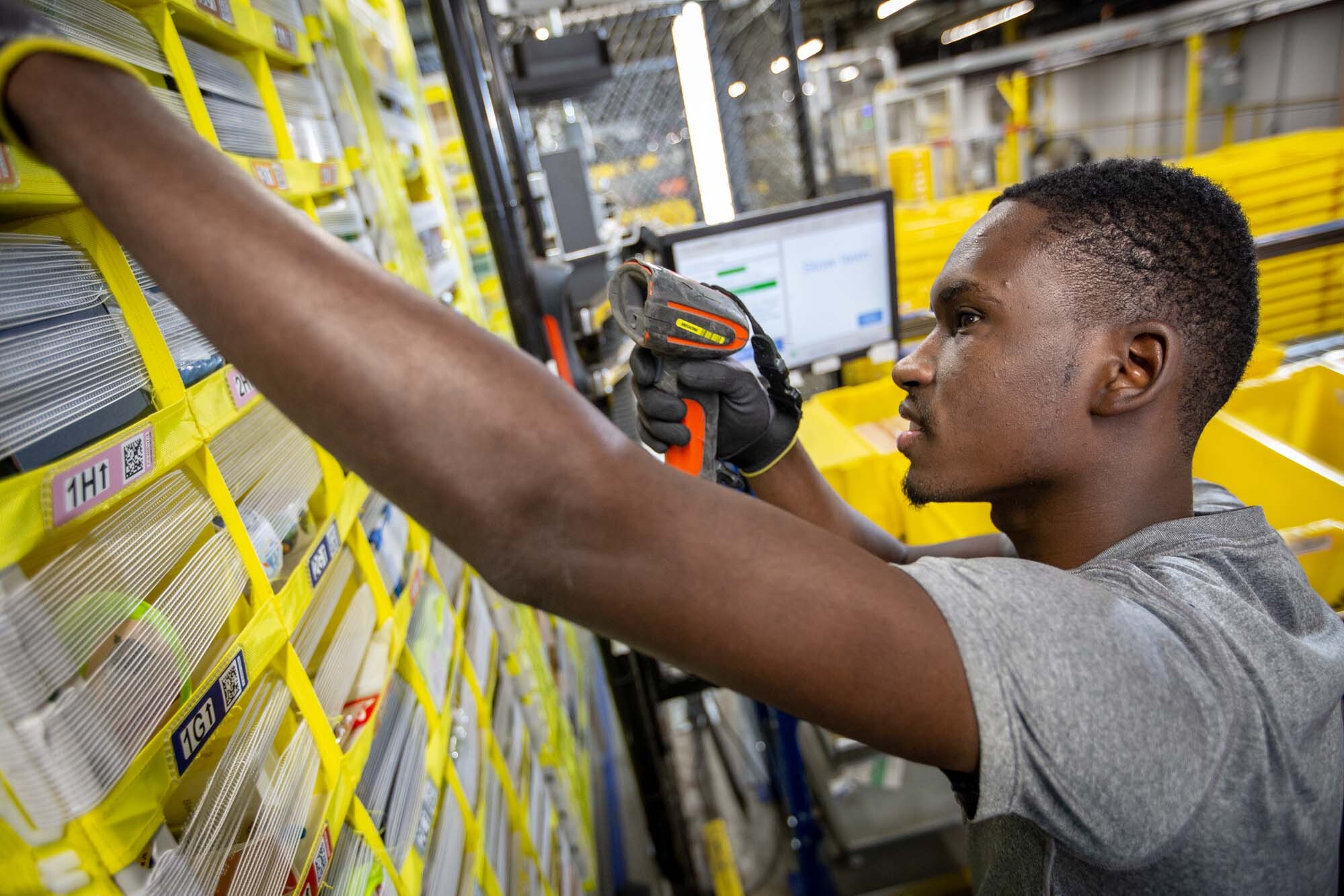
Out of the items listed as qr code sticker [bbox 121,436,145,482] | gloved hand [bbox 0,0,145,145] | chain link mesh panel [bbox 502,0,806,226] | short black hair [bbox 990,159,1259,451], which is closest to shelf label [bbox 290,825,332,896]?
qr code sticker [bbox 121,436,145,482]

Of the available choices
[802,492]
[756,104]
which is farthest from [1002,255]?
[756,104]

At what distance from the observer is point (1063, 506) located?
1042mm

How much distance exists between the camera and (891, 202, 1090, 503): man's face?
0.97 meters

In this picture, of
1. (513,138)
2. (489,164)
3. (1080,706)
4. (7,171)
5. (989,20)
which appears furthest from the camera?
(989,20)

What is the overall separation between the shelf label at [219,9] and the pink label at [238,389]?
51cm

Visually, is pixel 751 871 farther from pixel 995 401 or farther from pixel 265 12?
pixel 265 12

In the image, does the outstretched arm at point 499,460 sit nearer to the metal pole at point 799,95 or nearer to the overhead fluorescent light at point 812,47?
the metal pole at point 799,95

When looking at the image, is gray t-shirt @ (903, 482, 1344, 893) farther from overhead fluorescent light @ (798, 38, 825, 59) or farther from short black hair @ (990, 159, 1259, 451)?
overhead fluorescent light @ (798, 38, 825, 59)

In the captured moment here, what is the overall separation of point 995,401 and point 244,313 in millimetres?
922

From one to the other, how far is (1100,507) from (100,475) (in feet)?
3.95

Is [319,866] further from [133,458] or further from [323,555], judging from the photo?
[133,458]

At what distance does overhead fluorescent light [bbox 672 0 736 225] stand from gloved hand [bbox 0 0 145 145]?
9.57 feet

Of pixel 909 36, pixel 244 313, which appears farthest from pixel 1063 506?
pixel 909 36

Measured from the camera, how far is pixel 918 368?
3.58 feet
